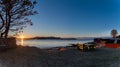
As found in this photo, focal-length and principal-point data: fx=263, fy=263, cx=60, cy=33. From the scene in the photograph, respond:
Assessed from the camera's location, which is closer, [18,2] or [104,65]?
[104,65]

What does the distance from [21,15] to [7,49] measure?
257cm

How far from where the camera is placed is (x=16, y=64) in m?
11.3

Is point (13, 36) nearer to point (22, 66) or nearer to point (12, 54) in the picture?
point (12, 54)

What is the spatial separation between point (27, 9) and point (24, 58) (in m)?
4.95

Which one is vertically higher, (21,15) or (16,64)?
(21,15)

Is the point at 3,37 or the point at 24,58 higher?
the point at 3,37

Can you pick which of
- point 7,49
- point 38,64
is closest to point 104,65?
point 38,64

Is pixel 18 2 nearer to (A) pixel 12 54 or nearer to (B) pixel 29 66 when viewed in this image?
(A) pixel 12 54

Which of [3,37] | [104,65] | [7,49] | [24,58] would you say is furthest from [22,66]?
[3,37]

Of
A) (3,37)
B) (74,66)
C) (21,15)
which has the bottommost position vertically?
(74,66)

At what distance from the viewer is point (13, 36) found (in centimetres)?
1747

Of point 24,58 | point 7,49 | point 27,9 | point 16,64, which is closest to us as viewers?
point 16,64

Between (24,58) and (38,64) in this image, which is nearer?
(38,64)

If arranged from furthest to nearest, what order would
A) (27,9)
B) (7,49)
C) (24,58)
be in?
1. (27,9)
2. (7,49)
3. (24,58)
